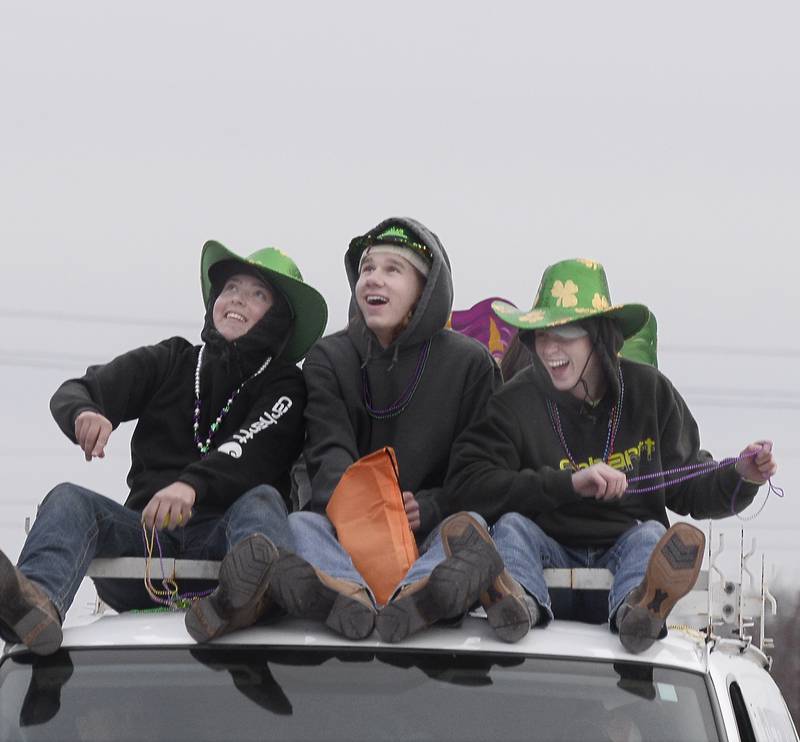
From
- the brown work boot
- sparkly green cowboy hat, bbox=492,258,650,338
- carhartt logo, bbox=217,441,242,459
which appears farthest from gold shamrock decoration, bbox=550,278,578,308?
the brown work boot

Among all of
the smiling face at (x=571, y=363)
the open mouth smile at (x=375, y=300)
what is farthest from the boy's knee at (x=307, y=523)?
the open mouth smile at (x=375, y=300)

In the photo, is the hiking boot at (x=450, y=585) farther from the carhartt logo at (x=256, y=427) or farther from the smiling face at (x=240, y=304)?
the smiling face at (x=240, y=304)

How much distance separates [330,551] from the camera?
5188 mm

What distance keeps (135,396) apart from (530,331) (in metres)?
1.41

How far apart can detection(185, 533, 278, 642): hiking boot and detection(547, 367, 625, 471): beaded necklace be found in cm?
154

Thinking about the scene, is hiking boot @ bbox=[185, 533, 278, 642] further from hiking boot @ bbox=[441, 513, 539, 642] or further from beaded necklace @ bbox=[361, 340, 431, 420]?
beaded necklace @ bbox=[361, 340, 431, 420]

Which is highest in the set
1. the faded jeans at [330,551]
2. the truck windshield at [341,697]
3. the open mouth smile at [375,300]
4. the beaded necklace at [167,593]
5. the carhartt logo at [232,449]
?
the open mouth smile at [375,300]

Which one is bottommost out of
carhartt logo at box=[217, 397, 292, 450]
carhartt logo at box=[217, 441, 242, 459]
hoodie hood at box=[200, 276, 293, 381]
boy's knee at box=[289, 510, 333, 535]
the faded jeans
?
the faded jeans

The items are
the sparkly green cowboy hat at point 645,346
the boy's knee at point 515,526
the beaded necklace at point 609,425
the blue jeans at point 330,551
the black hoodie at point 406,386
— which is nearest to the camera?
the blue jeans at point 330,551

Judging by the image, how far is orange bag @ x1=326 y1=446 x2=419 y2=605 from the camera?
523cm

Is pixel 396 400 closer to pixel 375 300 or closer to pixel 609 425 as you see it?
pixel 375 300

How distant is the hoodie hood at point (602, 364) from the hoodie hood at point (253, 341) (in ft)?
3.07

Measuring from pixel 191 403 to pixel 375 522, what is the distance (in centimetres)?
114

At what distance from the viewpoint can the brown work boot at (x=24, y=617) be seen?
4.60 metres
